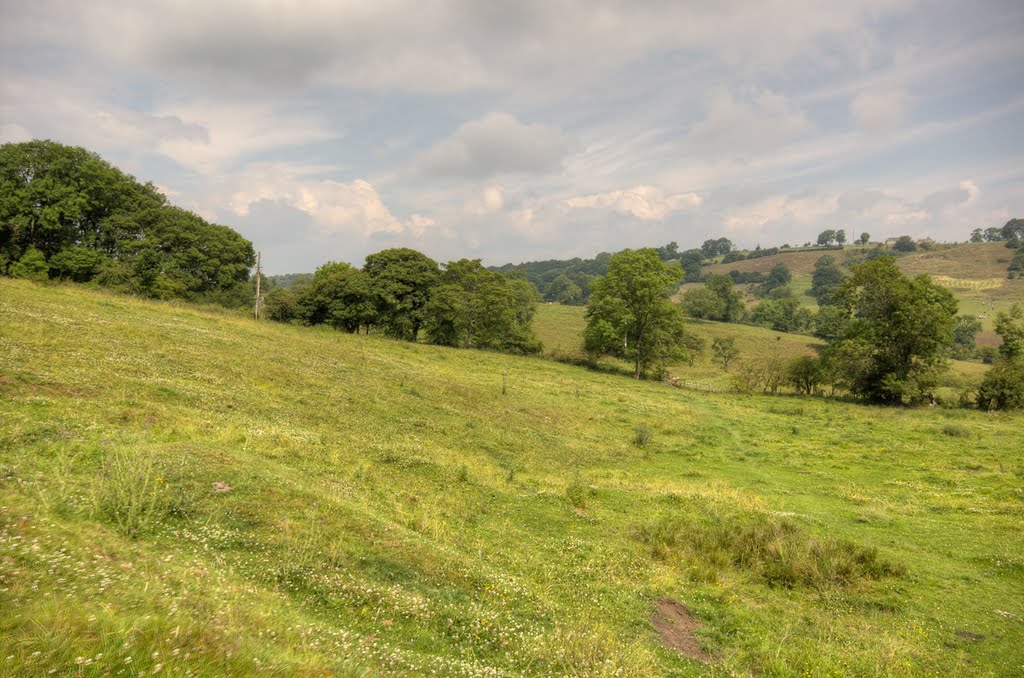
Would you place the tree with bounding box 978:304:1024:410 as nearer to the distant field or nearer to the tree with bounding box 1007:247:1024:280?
the distant field

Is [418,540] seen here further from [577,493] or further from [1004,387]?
[1004,387]

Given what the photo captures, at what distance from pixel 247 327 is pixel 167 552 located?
31.1 meters

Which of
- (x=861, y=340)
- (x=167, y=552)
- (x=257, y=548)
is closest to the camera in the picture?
(x=167, y=552)

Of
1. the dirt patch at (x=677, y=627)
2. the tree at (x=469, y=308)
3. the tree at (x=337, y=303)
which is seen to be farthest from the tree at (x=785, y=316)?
the dirt patch at (x=677, y=627)

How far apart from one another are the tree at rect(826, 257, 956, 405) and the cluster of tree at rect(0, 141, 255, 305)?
66722 millimetres

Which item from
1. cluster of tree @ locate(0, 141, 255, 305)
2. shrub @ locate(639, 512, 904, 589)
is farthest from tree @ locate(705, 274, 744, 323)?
shrub @ locate(639, 512, 904, 589)

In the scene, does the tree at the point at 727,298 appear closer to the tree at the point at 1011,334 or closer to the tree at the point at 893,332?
the tree at the point at 1011,334

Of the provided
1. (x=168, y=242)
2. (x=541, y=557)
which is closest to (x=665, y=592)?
(x=541, y=557)

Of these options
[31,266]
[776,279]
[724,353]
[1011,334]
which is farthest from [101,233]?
[776,279]

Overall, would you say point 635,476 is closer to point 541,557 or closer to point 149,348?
point 541,557

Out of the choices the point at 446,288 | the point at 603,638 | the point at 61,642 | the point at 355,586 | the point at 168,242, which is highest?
the point at 168,242

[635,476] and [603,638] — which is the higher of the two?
[603,638]

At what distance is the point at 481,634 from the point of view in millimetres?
7137

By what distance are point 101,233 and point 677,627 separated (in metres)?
63.5
